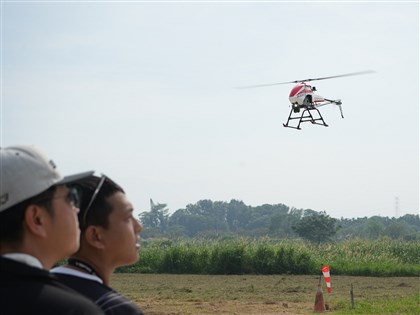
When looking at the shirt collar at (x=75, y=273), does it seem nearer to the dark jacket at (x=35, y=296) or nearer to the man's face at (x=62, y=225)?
the man's face at (x=62, y=225)

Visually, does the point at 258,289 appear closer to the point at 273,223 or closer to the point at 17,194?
the point at 17,194

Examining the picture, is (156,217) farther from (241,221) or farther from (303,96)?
(303,96)

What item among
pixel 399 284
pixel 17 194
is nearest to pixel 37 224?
pixel 17 194

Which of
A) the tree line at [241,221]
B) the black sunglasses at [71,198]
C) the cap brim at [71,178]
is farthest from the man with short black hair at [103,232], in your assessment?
the tree line at [241,221]

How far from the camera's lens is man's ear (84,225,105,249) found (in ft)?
11.2

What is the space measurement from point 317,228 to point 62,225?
9740 centimetres

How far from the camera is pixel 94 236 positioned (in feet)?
11.2

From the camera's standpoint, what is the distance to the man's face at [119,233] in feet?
11.3

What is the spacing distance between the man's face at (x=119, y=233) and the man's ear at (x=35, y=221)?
0.93 metres

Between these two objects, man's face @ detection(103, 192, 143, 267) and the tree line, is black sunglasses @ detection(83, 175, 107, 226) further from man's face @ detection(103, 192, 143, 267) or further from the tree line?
the tree line

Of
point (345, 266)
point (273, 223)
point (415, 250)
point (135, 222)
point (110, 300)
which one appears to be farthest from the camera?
point (273, 223)

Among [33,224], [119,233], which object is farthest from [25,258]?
[119,233]

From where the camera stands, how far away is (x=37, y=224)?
249 cm

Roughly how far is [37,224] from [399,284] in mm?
26586
